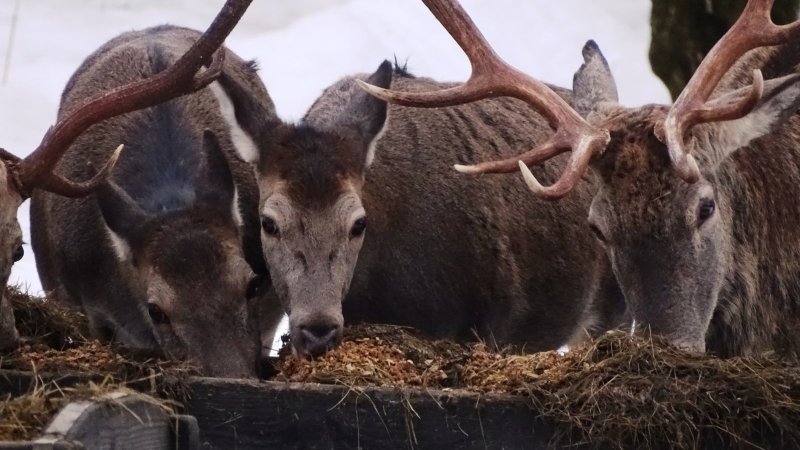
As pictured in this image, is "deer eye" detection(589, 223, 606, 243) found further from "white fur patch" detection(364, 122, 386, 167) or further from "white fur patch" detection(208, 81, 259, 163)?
"white fur patch" detection(208, 81, 259, 163)

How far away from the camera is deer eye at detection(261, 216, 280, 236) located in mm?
7449

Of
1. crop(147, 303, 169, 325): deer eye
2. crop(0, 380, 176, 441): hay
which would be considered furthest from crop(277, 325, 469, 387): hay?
crop(0, 380, 176, 441): hay

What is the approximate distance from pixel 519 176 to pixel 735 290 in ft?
5.86

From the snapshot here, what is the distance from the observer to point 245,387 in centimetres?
511

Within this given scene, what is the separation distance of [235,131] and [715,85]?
2.20m

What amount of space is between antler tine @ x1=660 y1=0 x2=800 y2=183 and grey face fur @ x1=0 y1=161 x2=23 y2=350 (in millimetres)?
2583

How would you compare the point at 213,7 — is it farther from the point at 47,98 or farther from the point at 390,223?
the point at 390,223

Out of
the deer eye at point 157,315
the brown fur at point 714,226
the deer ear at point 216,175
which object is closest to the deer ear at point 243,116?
the deer ear at point 216,175

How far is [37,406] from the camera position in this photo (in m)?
4.52

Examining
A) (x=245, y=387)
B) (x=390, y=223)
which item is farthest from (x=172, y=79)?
(x=245, y=387)

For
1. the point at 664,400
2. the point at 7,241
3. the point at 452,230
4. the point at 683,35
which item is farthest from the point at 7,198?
the point at 683,35

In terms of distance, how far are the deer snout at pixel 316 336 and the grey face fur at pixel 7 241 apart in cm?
113

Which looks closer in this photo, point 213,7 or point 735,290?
point 735,290

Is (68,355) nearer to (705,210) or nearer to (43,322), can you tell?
(43,322)
